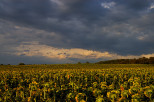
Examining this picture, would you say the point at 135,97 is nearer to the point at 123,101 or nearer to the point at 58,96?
the point at 123,101

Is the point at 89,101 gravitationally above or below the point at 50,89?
below

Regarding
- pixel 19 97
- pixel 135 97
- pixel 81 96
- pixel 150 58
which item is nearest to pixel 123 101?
pixel 135 97

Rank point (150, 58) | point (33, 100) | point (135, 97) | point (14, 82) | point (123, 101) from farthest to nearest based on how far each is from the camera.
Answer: point (150, 58) < point (14, 82) < point (33, 100) < point (123, 101) < point (135, 97)

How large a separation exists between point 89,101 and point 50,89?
8.43 ft

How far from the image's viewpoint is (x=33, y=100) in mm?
8141

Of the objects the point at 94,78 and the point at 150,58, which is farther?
the point at 150,58

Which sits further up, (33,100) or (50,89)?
(50,89)

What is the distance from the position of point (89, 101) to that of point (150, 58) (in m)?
78.3

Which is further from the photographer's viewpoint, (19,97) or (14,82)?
(14,82)

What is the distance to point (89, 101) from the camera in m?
8.75

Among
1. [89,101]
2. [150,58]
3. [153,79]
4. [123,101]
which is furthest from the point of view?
[150,58]

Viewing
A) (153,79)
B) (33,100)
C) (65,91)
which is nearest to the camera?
(33,100)

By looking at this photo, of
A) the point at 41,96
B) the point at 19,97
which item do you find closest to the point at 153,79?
the point at 41,96

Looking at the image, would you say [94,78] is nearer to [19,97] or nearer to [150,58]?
[19,97]
